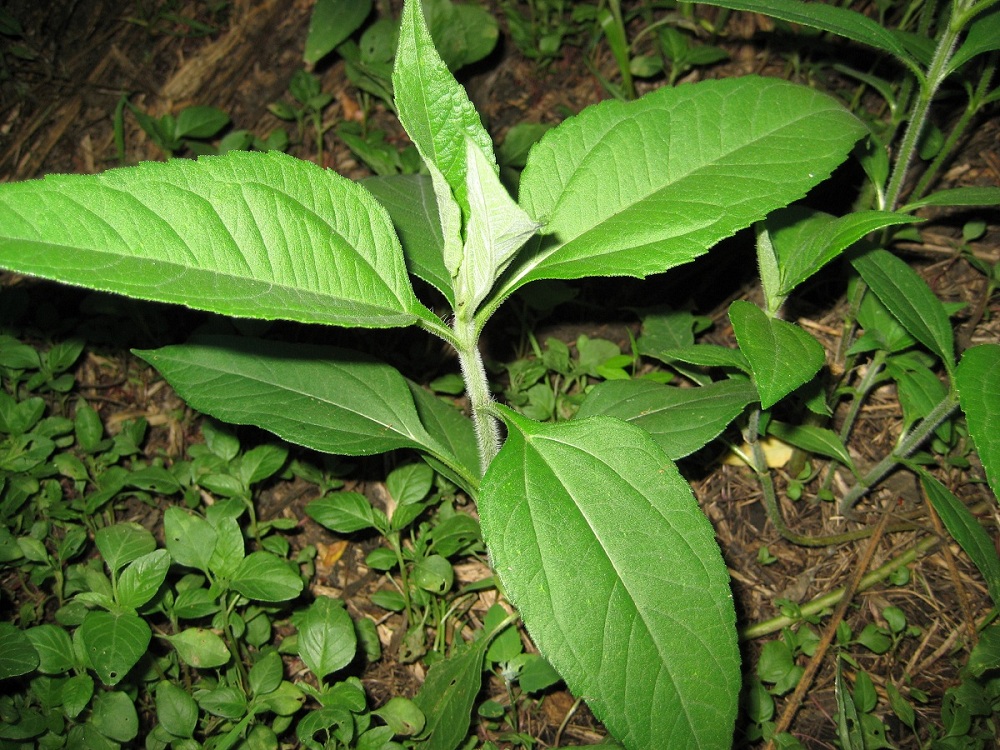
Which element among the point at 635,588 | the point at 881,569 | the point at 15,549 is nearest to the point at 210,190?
the point at 635,588

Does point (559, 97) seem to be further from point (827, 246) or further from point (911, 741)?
point (911, 741)

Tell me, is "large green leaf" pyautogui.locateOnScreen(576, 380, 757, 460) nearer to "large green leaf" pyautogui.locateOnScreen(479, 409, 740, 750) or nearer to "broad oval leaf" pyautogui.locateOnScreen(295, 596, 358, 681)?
"large green leaf" pyautogui.locateOnScreen(479, 409, 740, 750)

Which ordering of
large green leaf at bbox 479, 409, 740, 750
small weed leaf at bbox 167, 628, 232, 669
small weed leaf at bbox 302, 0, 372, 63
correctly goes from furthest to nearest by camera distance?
small weed leaf at bbox 302, 0, 372, 63
small weed leaf at bbox 167, 628, 232, 669
large green leaf at bbox 479, 409, 740, 750

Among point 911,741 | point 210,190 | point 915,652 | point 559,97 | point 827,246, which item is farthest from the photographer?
point 559,97

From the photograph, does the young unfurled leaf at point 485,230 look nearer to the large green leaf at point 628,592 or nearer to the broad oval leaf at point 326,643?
the large green leaf at point 628,592

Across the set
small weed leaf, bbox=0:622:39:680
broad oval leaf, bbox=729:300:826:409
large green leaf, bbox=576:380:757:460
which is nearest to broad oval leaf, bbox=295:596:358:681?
small weed leaf, bbox=0:622:39:680

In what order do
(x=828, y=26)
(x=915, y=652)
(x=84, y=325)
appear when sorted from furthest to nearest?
(x=84, y=325) < (x=915, y=652) < (x=828, y=26)

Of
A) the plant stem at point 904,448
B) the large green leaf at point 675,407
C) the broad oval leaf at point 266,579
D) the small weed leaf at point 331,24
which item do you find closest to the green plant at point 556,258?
the large green leaf at point 675,407
